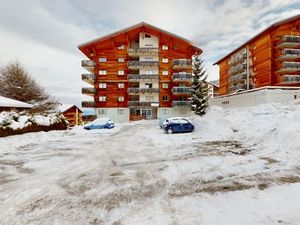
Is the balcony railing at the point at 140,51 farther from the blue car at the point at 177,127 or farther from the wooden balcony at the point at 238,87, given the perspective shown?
the blue car at the point at 177,127

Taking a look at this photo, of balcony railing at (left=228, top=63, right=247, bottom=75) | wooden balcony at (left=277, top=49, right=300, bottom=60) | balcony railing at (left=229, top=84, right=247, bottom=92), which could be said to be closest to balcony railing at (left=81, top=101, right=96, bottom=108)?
balcony railing at (left=229, top=84, right=247, bottom=92)

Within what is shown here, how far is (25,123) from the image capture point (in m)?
17.9

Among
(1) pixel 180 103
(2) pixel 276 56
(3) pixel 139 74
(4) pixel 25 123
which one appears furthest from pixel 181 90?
(4) pixel 25 123

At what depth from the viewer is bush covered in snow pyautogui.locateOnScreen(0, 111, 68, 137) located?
1636cm

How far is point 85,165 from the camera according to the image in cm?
774

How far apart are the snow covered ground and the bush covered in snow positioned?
28.7 feet

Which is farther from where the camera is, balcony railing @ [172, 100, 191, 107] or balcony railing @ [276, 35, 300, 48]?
balcony railing @ [172, 100, 191, 107]

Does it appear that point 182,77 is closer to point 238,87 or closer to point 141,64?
point 141,64

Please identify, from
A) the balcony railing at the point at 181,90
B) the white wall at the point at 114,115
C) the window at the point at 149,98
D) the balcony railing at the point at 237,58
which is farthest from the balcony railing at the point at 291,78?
the white wall at the point at 114,115

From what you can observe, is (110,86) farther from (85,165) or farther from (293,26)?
(293,26)

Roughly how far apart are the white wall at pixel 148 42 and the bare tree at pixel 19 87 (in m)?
22.4

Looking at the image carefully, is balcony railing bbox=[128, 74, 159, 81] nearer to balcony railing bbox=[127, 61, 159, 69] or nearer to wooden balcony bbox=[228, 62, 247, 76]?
balcony railing bbox=[127, 61, 159, 69]

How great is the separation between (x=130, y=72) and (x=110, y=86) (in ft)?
17.4

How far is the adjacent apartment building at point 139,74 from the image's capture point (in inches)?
1414
